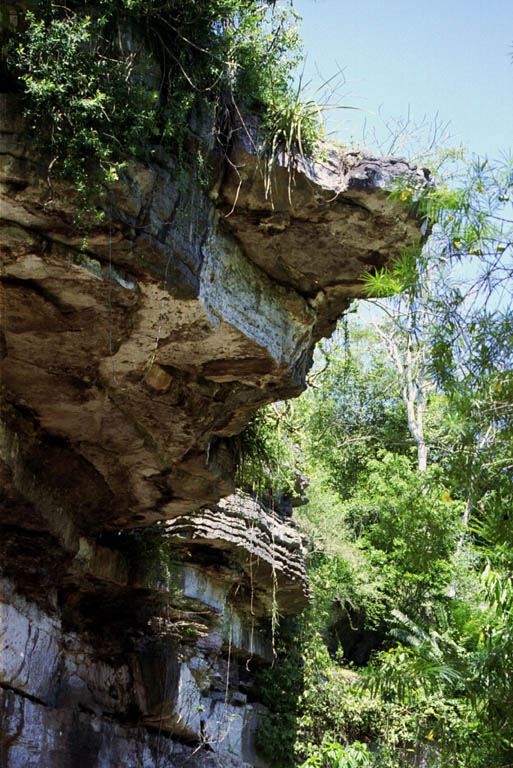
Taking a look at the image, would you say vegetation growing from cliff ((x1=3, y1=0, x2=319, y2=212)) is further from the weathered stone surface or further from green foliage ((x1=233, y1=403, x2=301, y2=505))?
the weathered stone surface

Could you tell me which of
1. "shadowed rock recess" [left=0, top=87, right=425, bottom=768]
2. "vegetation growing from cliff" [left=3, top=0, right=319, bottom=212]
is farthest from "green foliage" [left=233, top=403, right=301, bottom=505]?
"vegetation growing from cliff" [left=3, top=0, right=319, bottom=212]

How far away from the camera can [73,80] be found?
11.0 feet

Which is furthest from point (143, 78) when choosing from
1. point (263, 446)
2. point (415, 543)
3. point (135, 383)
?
point (415, 543)

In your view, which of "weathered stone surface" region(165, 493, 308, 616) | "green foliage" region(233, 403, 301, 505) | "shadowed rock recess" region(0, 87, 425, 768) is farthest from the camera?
"weathered stone surface" region(165, 493, 308, 616)

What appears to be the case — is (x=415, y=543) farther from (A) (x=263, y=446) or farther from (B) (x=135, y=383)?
(B) (x=135, y=383)

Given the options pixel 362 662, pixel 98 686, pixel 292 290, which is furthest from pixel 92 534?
pixel 362 662

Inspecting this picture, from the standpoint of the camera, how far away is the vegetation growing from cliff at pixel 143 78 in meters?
3.32

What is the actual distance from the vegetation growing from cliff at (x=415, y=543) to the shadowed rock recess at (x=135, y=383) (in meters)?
0.56

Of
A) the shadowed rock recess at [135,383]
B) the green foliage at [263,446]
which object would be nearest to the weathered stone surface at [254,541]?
the shadowed rock recess at [135,383]

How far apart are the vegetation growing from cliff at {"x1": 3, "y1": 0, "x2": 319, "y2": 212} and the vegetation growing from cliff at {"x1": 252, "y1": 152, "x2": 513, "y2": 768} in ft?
3.51

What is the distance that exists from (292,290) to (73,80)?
1.95m

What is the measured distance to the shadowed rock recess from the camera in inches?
147

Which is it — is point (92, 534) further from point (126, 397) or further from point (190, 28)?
point (190, 28)

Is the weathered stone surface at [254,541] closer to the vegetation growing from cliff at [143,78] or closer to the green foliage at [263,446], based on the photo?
the green foliage at [263,446]
